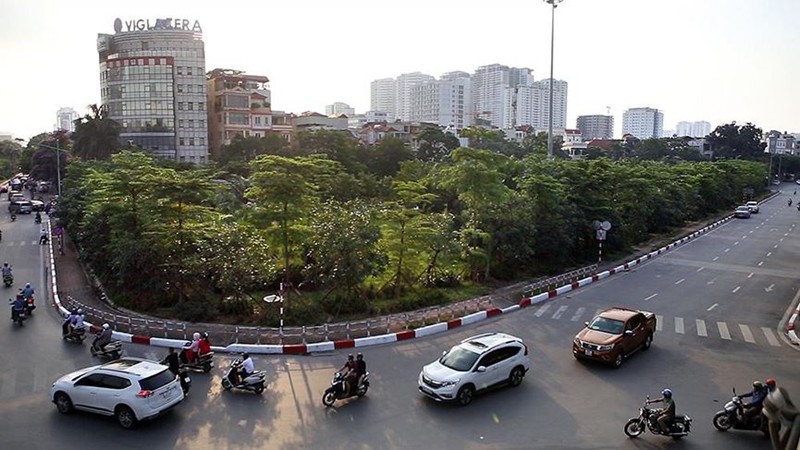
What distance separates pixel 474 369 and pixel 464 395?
0.65 meters

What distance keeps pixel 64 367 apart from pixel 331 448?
9.29 m

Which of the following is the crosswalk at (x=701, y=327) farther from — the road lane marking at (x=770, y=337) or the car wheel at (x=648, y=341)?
the car wheel at (x=648, y=341)

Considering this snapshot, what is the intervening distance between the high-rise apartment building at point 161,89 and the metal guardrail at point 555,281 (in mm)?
56453

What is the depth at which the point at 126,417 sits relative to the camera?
12.6 meters

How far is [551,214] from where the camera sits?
2998 cm

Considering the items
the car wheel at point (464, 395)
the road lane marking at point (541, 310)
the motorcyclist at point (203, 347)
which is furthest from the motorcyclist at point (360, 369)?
the road lane marking at point (541, 310)

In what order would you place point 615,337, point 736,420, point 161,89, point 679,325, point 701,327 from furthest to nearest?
point 161,89, point 679,325, point 701,327, point 615,337, point 736,420

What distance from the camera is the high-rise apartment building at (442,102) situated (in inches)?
7146

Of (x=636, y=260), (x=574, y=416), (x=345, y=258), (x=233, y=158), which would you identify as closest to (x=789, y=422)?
(x=574, y=416)

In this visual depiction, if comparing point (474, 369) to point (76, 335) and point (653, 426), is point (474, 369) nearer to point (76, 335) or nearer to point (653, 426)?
point (653, 426)

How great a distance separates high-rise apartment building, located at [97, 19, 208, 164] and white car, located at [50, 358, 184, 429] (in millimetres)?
62338

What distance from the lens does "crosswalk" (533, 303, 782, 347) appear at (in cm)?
1938

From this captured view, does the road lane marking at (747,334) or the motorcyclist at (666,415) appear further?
the road lane marking at (747,334)

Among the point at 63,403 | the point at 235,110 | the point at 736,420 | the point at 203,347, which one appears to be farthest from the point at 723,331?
the point at 235,110
